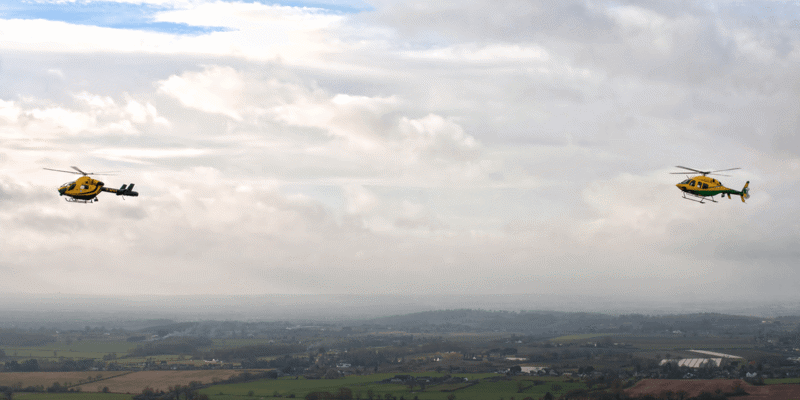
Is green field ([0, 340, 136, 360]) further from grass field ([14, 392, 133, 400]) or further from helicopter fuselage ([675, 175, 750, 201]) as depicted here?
helicopter fuselage ([675, 175, 750, 201])

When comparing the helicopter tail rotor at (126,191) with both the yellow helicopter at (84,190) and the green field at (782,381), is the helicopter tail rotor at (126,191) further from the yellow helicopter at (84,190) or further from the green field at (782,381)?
the green field at (782,381)

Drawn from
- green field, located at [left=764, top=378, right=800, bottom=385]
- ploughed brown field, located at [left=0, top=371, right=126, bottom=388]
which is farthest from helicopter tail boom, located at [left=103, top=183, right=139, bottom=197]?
green field, located at [left=764, top=378, right=800, bottom=385]

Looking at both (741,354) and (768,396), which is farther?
(741,354)

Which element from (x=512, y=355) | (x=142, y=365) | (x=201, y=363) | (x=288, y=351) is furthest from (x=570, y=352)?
(x=142, y=365)

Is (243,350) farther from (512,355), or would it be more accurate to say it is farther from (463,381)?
(463,381)

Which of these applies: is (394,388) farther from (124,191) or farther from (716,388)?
(124,191)

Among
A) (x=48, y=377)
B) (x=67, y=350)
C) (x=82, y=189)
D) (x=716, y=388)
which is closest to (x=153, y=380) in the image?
(x=48, y=377)
